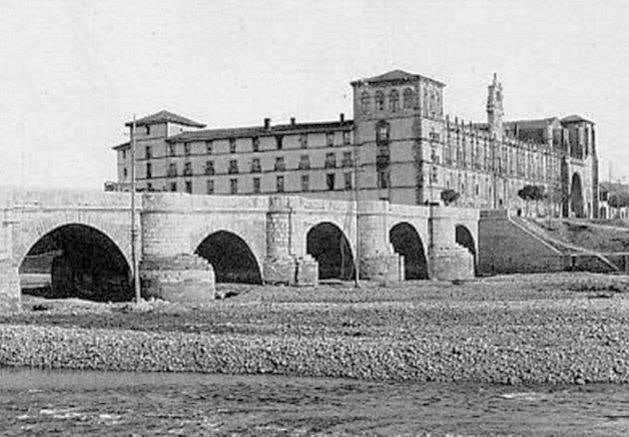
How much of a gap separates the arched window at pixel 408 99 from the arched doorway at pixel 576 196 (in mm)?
→ 43095

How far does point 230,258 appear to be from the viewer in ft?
218

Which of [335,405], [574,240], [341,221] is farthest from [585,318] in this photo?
[574,240]

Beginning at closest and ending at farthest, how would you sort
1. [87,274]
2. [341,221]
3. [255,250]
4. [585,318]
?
[585,318] → [87,274] → [255,250] → [341,221]

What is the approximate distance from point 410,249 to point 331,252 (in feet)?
37.6

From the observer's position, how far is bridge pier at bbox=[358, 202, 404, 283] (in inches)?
3078

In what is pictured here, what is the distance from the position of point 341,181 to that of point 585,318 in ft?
212

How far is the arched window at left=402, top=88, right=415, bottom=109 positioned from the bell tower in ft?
58.8

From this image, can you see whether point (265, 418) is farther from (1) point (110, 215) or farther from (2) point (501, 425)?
(1) point (110, 215)

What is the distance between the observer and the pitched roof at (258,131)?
108 meters

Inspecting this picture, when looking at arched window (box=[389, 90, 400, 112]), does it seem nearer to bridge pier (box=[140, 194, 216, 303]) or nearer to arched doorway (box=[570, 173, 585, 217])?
arched doorway (box=[570, 173, 585, 217])

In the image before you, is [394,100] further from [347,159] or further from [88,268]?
[88,268]

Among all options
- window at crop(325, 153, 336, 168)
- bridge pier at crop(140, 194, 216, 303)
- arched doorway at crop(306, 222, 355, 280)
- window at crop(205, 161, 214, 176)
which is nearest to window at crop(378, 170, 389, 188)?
window at crop(325, 153, 336, 168)

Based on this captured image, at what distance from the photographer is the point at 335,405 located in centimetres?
2662

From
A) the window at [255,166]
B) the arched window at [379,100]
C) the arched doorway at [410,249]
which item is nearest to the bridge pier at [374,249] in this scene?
the arched doorway at [410,249]
